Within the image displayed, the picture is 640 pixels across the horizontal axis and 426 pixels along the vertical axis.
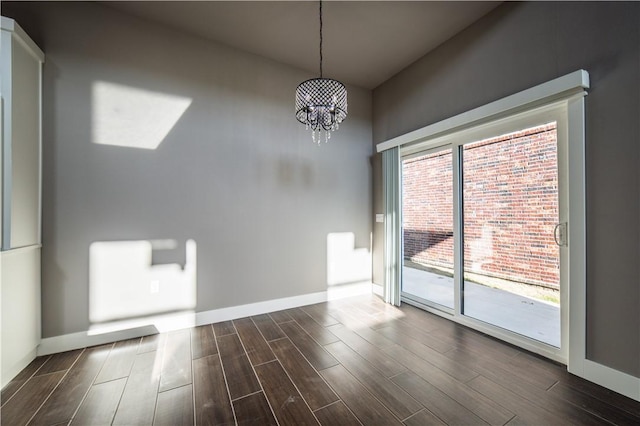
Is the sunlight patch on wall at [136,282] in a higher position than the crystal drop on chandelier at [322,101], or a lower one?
lower

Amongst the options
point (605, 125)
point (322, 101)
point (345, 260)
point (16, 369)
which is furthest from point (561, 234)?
point (16, 369)

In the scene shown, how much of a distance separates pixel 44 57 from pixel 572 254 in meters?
4.73

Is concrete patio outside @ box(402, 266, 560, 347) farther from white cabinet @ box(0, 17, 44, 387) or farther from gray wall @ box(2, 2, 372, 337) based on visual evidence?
white cabinet @ box(0, 17, 44, 387)

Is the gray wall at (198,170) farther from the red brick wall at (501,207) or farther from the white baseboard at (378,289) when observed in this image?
the red brick wall at (501,207)

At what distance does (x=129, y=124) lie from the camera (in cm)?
257

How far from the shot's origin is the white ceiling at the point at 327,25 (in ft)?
8.13

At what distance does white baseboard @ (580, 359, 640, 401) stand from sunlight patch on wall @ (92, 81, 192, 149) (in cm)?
421

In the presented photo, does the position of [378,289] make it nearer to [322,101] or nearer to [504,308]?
[504,308]

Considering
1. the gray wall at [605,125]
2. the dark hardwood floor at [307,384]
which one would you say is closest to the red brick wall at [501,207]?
the gray wall at [605,125]

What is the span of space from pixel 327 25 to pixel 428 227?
8.61ft

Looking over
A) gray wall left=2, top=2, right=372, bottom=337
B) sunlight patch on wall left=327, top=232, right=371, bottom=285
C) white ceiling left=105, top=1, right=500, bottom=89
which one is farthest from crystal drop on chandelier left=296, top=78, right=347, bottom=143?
sunlight patch on wall left=327, top=232, right=371, bottom=285

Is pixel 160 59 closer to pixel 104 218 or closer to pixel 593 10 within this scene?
pixel 104 218

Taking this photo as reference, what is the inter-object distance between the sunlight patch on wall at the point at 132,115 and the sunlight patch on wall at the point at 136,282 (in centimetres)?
103

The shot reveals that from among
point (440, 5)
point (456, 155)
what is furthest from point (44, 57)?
point (456, 155)
